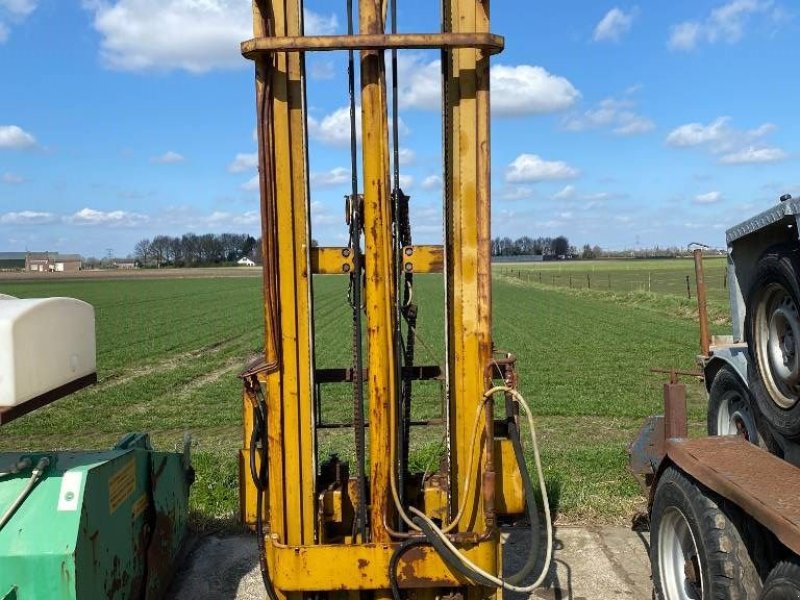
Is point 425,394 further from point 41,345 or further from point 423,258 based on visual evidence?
point 41,345

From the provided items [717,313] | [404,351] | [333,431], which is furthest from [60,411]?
[717,313]

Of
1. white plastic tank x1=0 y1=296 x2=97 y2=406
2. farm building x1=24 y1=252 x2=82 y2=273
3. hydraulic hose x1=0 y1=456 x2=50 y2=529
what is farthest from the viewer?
farm building x1=24 y1=252 x2=82 y2=273

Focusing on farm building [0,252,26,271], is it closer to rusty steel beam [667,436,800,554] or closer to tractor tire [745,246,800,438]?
rusty steel beam [667,436,800,554]

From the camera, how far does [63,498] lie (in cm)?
322

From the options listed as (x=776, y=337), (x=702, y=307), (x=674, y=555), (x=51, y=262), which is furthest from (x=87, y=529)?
(x=51, y=262)

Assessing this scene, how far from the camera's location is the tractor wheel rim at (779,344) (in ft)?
10.0

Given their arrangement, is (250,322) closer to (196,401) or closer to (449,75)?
(196,401)

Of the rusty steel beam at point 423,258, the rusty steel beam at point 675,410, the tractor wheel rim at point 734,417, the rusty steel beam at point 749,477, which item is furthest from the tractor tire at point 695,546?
the rusty steel beam at point 423,258

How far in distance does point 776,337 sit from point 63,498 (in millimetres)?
3170

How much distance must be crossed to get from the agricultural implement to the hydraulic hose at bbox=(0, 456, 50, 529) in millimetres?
2898

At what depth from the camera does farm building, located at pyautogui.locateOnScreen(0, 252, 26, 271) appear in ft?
416

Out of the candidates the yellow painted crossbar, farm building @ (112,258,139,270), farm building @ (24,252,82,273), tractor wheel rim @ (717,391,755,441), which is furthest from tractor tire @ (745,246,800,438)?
farm building @ (112,258,139,270)

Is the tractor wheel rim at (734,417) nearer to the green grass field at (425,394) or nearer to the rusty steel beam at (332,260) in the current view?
the green grass field at (425,394)

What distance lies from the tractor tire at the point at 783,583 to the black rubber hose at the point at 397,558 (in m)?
1.38
